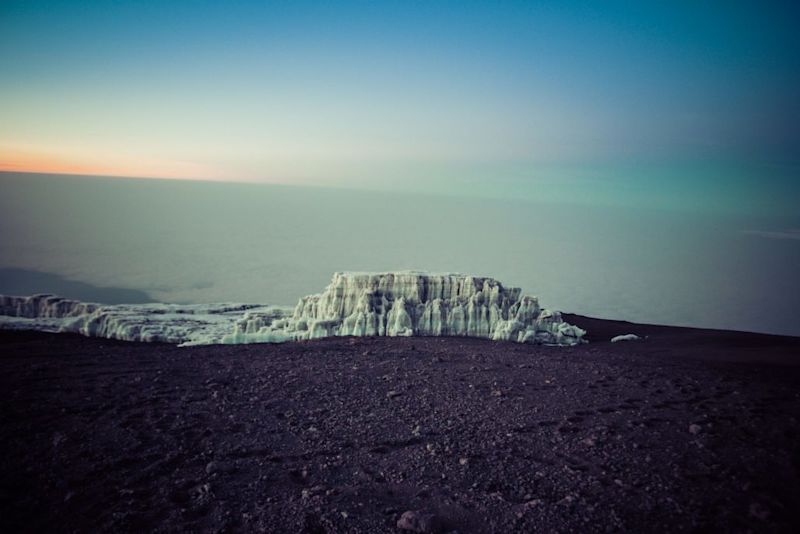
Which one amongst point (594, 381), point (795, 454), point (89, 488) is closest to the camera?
point (89, 488)

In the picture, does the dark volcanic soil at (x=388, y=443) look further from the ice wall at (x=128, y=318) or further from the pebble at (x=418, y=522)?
the ice wall at (x=128, y=318)

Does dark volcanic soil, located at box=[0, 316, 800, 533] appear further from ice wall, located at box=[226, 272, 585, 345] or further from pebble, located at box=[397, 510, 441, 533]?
ice wall, located at box=[226, 272, 585, 345]

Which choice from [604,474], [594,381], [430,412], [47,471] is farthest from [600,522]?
[47,471]

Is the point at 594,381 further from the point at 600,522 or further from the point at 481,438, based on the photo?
the point at 600,522

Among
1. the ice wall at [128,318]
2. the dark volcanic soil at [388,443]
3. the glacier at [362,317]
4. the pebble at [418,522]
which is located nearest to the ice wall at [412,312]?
the glacier at [362,317]

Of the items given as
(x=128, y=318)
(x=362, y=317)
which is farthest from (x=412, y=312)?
(x=128, y=318)

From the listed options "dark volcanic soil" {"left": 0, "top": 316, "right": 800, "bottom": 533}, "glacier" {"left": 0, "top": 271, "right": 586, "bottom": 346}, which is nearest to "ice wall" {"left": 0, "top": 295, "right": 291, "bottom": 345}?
"glacier" {"left": 0, "top": 271, "right": 586, "bottom": 346}

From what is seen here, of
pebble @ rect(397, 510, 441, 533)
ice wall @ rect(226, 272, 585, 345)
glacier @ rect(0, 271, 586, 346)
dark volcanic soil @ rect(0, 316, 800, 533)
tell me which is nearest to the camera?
pebble @ rect(397, 510, 441, 533)
